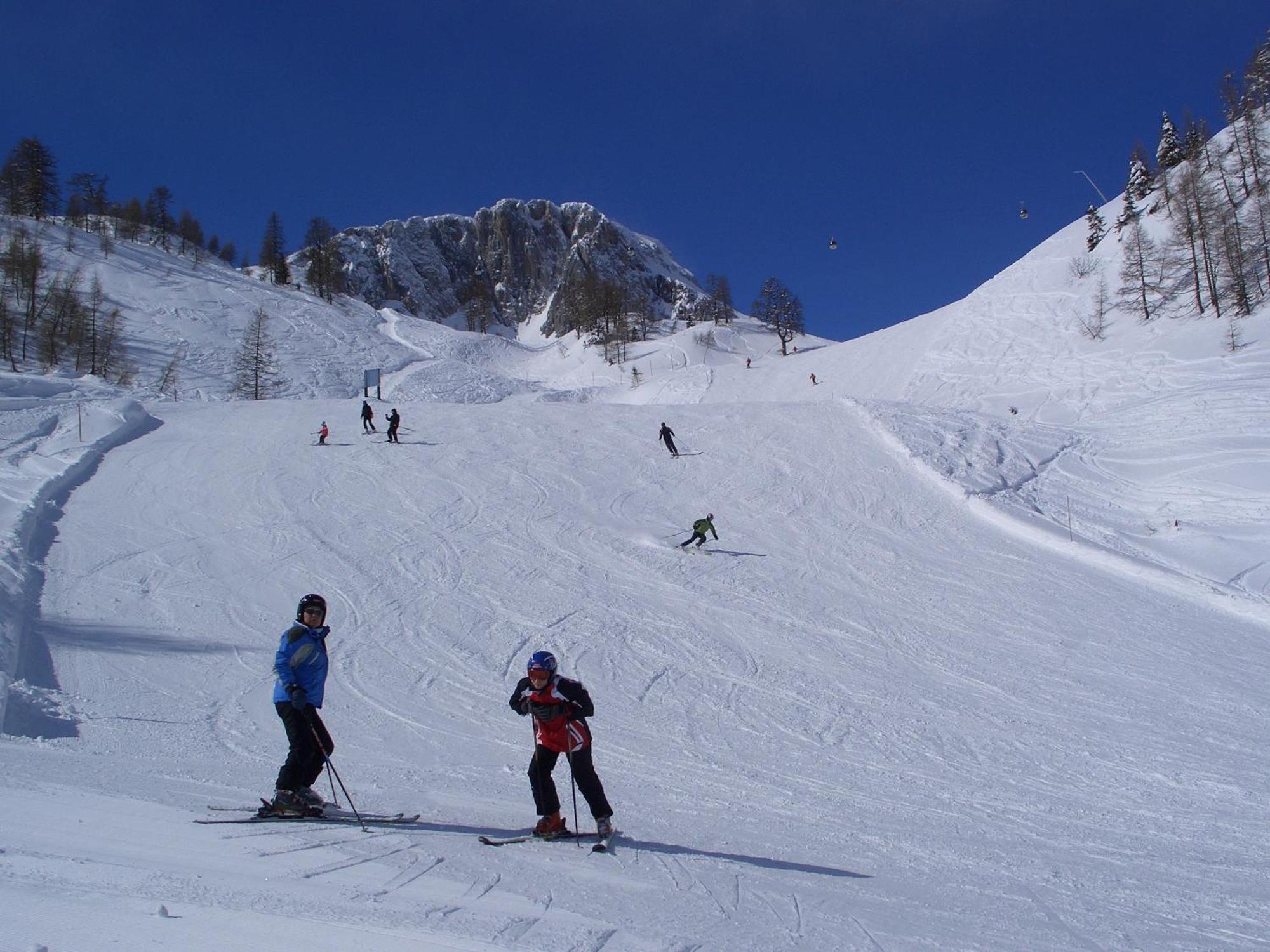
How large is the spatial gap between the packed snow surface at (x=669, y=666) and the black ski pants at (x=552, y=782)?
33 centimetres

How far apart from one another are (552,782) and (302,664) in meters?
1.98

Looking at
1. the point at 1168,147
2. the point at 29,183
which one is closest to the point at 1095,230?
the point at 1168,147

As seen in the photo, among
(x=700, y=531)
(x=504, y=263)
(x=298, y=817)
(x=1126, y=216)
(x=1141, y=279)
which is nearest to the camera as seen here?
(x=298, y=817)

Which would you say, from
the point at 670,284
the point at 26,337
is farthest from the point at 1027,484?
the point at 670,284

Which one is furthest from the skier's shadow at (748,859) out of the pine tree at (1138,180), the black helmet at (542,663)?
the pine tree at (1138,180)

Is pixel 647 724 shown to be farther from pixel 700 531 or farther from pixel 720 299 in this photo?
pixel 720 299

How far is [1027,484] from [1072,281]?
29248mm

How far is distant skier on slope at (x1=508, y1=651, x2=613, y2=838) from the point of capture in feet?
16.3

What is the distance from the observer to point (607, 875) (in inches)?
168

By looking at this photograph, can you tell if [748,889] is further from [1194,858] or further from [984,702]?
[984,702]

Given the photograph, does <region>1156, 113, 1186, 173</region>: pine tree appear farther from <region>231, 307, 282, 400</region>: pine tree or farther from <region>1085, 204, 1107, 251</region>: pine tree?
<region>231, 307, 282, 400</region>: pine tree

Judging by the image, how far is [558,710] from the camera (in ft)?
16.4

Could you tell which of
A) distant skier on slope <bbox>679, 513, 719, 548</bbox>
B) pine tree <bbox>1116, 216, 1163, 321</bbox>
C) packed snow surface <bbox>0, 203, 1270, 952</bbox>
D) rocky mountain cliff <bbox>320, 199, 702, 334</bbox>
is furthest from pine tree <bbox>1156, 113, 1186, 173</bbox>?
rocky mountain cliff <bbox>320, 199, 702, 334</bbox>

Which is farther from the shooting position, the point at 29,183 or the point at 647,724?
the point at 29,183
